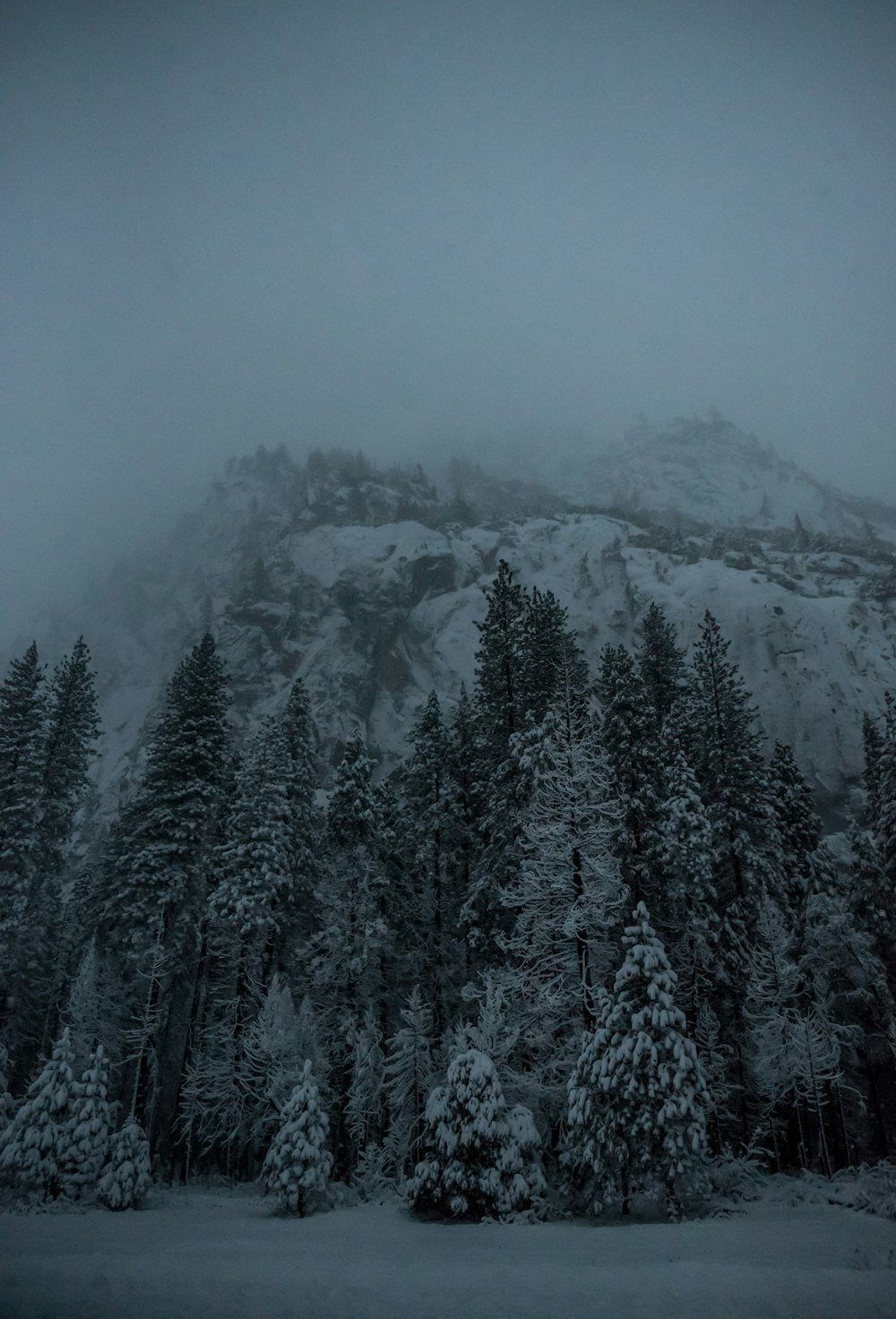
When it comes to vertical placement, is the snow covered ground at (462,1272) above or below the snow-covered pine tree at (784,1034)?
below

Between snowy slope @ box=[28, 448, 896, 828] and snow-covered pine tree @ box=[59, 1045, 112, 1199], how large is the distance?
306 ft

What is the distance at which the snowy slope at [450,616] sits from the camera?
346 ft

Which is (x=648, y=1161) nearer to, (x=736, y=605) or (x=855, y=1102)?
(x=855, y=1102)

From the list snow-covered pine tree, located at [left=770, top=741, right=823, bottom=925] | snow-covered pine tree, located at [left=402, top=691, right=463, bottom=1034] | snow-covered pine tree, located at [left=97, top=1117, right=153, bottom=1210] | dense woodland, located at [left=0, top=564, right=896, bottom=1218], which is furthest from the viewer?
snow-covered pine tree, located at [left=770, top=741, right=823, bottom=925]

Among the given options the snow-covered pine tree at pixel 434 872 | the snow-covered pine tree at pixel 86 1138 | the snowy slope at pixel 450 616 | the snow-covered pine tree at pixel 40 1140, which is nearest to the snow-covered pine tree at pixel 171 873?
the snow-covered pine tree at pixel 86 1138

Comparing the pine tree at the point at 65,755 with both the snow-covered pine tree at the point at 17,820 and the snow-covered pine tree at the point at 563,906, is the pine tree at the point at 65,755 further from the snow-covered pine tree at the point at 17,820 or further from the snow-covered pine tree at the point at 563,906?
the snow-covered pine tree at the point at 563,906

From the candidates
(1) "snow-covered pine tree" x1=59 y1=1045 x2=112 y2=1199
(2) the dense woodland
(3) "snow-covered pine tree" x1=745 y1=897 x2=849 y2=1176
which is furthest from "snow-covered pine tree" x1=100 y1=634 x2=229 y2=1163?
(3) "snow-covered pine tree" x1=745 y1=897 x2=849 y2=1176

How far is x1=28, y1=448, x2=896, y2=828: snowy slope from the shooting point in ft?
346

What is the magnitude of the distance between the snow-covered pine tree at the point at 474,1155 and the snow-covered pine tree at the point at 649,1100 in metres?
1.63

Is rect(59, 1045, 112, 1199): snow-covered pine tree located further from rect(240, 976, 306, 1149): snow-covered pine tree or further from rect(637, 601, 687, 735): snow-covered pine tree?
rect(637, 601, 687, 735): snow-covered pine tree

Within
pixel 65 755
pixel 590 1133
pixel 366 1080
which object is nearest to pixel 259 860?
A: pixel 366 1080

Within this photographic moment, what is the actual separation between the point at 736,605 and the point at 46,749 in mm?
110885

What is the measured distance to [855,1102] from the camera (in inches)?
1337

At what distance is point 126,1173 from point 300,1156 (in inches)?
161
